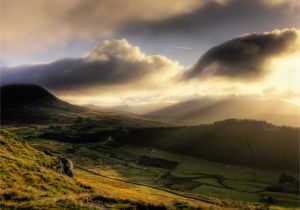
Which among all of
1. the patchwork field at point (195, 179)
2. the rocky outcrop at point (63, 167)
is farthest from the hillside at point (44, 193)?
the patchwork field at point (195, 179)

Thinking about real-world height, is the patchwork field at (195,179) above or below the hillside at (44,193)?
below

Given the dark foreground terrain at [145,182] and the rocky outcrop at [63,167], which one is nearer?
the dark foreground terrain at [145,182]

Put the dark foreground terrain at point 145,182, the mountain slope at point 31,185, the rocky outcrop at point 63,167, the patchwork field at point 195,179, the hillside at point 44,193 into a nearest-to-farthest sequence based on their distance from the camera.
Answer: the mountain slope at point 31,185 < the hillside at point 44,193 < the dark foreground terrain at point 145,182 < the rocky outcrop at point 63,167 < the patchwork field at point 195,179

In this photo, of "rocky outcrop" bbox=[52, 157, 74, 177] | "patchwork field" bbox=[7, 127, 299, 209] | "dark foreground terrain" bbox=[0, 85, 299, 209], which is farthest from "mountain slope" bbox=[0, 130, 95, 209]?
"patchwork field" bbox=[7, 127, 299, 209]

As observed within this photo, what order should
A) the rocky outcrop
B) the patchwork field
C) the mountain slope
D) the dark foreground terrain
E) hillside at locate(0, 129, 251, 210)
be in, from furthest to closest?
the patchwork field, the rocky outcrop, the dark foreground terrain, hillside at locate(0, 129, 251, 210), the mountain slope

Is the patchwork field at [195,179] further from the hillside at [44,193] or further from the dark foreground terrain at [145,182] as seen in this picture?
the hillside at [44,193]

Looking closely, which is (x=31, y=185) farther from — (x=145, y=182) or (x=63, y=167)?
(x=145, y=182)

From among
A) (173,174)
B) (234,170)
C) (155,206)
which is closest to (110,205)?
(155,206)

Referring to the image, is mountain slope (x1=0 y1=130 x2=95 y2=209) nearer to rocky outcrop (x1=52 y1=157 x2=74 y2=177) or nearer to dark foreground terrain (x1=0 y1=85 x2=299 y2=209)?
dark foreground terrain (x1=0 y1=85 x2=299 y2=209)

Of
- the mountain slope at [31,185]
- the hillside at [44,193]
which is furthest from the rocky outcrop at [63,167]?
the hillside at [44,193]

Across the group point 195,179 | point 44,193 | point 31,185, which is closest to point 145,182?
point 195,179

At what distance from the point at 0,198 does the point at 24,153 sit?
20854 millimetres

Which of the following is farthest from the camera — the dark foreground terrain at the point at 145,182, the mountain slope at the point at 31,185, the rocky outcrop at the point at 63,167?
the rocky outcrop at the point at 63,167

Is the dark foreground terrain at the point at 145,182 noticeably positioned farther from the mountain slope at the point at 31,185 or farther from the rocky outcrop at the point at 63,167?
the rocky outcrop at the point at 63,167
